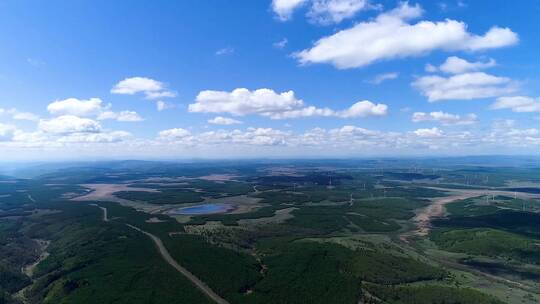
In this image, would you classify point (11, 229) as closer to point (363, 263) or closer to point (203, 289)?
point (203, 289)

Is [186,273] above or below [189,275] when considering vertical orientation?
above

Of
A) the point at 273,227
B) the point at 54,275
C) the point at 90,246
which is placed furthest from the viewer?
the point at 273,227

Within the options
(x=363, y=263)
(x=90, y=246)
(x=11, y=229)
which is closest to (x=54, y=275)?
(x=90, y=246)

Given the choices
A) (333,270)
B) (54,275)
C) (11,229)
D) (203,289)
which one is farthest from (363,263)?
(11,229)

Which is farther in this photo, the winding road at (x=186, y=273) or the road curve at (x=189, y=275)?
the winding road at (x=186, y=273)

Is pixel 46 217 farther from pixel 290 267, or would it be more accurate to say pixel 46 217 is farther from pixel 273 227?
pixel 290 267

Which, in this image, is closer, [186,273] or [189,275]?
[189,275]

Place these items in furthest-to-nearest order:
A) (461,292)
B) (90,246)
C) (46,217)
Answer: (46,217), (90,246), (461,292)

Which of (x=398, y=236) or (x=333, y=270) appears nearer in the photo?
(x=333, y=270)

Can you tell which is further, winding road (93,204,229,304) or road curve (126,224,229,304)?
winding road (93,204,229,304)
